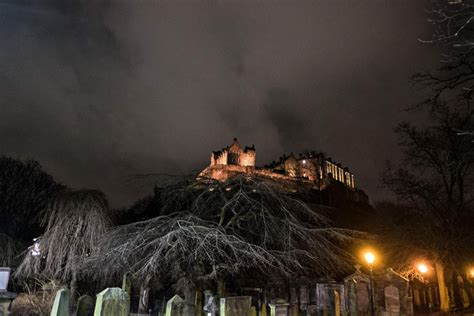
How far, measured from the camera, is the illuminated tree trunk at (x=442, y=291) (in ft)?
61.4

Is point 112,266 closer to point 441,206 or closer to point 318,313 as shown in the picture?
point 318,313

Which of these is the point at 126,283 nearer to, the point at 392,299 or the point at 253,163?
A: the point at 392,299

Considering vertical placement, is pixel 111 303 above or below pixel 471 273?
below

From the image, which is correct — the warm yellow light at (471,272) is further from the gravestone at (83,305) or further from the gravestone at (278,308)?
the gravestone at (83,305)

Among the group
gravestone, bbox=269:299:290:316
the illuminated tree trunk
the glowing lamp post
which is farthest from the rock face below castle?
gravestone, bbox=269:299:290:316

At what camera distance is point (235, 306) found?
7.53 m

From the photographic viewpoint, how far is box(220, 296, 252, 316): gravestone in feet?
24.3

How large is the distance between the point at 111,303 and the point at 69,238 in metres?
9.77

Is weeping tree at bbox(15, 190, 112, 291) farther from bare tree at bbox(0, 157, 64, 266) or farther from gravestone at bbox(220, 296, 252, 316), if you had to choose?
gravestone at bbox(220, 296, 252, 316)

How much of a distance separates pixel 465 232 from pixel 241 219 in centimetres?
1330

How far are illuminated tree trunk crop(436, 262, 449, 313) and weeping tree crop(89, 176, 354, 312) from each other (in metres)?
8.26

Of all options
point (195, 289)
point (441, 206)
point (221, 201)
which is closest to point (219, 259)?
point (195, 289)

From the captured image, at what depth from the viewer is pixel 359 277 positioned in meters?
14.5

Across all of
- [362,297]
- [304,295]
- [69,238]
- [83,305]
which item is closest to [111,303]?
[83,305]
